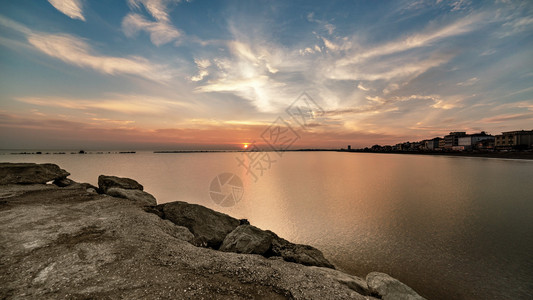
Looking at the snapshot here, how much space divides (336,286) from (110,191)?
19310mm

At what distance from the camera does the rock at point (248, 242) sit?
10711 mm

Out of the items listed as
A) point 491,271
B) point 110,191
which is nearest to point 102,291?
point 110,191

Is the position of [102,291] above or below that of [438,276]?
above

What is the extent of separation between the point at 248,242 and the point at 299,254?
2.80m

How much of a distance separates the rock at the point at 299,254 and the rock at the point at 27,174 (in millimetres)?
26100

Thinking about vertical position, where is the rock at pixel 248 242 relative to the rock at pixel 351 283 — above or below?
above

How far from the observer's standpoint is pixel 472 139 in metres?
184

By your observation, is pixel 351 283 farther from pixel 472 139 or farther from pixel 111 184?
pixel 472 139

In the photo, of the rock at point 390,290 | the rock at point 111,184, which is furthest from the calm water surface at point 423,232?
the rock at point 111,184

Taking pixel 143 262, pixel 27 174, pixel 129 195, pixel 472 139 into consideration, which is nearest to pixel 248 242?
pixel 143 262

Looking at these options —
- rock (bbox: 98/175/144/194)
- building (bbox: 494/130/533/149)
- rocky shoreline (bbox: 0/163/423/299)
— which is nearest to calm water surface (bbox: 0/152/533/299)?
rocky shoreline (bbox: 0/163/423/299)

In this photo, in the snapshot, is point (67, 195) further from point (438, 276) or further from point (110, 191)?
point (438, 276)

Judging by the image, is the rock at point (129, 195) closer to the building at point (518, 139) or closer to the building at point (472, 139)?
the building at point (518, 139)

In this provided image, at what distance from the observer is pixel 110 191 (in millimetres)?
17609
